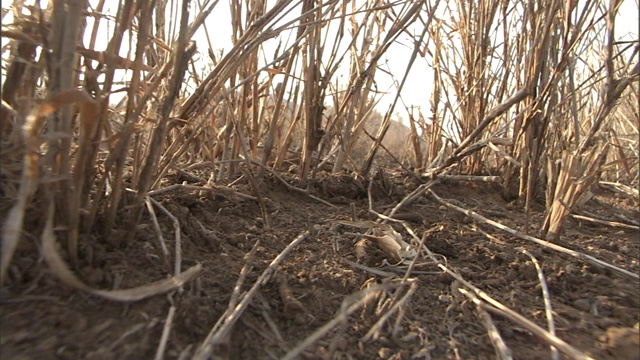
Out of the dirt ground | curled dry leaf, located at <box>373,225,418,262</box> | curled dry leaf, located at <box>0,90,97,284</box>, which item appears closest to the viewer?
curled dry leaf, located at <box>0,90,97,284</box>

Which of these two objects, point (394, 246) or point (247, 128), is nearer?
point (394, 246)

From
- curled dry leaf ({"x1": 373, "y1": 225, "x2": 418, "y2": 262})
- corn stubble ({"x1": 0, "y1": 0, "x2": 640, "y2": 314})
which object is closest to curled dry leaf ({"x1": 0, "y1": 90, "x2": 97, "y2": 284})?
corn stubble ({"x1": 0, "y1": 0, "x2": 640, "y2": 314})

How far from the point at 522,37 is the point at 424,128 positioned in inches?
24.2

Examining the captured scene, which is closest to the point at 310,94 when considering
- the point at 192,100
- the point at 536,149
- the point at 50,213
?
the point at 192,100

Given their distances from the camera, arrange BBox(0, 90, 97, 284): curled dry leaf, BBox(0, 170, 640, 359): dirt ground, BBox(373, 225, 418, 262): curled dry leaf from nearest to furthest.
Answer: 1. BBox(0, 90, 97, 284): curled dry leaf
2. BBox(0, 170, 640, 359): dirt ground
3. BBox(373, 225, 418, 262): curled dry leaf

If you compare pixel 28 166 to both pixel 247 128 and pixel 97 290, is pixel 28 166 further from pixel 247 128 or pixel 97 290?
pixel 247 128

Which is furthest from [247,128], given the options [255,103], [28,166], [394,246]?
[28,166]

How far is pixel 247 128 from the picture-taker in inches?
69.2

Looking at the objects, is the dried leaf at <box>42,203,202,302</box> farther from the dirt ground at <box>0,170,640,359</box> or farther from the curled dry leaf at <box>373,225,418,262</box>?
the curled dry leaf at <box>373,225,418,262</box>

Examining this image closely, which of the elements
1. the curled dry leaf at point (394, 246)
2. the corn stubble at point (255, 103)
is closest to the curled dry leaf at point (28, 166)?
the corn stubble at point (255, 103)

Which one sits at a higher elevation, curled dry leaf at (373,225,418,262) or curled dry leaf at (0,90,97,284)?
curled dry leaf at (0,90,97,284)

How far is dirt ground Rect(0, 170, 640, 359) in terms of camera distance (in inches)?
33.0

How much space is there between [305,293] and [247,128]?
85 cm

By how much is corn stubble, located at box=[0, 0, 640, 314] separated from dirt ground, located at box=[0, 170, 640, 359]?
0.24 feet
